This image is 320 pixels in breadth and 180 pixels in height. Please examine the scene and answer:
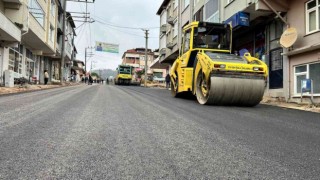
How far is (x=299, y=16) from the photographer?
15391 mm

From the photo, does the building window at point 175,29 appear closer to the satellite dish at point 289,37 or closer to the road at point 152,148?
the satellite dish at point 289,37

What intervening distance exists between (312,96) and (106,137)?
11.3m

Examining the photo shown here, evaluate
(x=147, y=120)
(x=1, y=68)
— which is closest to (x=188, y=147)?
(x=147, y=120)

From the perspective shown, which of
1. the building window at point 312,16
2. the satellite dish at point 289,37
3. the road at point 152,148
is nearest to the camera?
the road at point 152,148

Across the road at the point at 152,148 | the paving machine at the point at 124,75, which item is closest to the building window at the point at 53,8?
the paving machine at the point at 124,75

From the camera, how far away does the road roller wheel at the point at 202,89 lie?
11478 mm

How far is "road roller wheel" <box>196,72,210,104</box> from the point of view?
1148cm

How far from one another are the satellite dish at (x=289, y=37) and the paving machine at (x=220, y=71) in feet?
10.5

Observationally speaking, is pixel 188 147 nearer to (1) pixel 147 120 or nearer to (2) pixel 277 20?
(1) pixel 147 120

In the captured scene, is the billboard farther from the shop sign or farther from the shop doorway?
the shop doorway

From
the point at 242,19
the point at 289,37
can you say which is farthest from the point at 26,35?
the point at 289,37

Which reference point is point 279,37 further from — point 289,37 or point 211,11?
point 211,11

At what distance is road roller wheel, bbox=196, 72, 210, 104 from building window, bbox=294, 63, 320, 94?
534 cm

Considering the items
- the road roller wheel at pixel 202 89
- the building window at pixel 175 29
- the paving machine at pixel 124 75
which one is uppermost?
the building window at pixel 175 29
